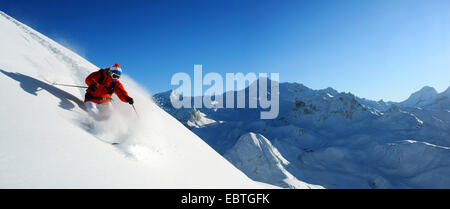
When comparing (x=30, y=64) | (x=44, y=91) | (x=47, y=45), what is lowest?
(x=44, y=91)

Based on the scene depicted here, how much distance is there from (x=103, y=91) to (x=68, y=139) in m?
1.75

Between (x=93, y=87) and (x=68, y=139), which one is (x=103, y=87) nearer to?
(x=93, y=87)

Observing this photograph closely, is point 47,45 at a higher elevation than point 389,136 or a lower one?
higher

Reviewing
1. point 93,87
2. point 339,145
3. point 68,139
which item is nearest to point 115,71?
point 93,87

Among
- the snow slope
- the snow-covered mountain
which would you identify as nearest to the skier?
the snow slope

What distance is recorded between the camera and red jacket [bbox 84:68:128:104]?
3603 mm

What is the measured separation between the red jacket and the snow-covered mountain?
666 inches

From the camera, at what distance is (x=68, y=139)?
227 centimetres
